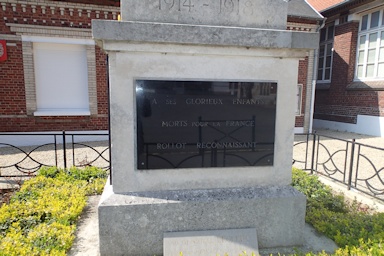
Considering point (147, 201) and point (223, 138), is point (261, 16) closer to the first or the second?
point (223, 138)

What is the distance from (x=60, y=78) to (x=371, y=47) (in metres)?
14.0

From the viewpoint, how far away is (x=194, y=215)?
2820 mm

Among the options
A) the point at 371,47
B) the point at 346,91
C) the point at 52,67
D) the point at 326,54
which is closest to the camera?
the point at 52,67

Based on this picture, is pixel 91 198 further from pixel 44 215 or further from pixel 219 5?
pixel 219 5

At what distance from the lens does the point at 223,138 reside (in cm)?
289

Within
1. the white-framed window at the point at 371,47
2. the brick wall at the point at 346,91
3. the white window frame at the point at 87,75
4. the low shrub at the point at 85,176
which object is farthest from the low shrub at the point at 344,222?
the white-framed window at the point at 371,47

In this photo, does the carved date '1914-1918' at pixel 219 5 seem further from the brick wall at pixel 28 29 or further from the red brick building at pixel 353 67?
the red brick building at pixel 353 67

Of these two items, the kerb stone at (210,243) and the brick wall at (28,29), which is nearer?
the kerb stone at (210,243)

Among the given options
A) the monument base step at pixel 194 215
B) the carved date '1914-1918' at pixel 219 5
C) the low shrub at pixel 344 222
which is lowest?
the low shrub at pixel 344 222

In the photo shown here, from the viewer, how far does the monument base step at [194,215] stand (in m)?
2.72

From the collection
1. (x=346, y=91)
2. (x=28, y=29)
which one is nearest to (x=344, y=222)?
(x=28, y=29)

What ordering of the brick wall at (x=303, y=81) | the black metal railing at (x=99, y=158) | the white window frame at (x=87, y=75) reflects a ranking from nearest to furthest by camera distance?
the black metal railing at (x=99, y=158)
the white window frame at (x=87, y=75)
the brick wall at (x=303, y=81)

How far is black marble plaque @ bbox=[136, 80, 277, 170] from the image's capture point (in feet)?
8.94

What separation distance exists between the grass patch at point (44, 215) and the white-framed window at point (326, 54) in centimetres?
1484
